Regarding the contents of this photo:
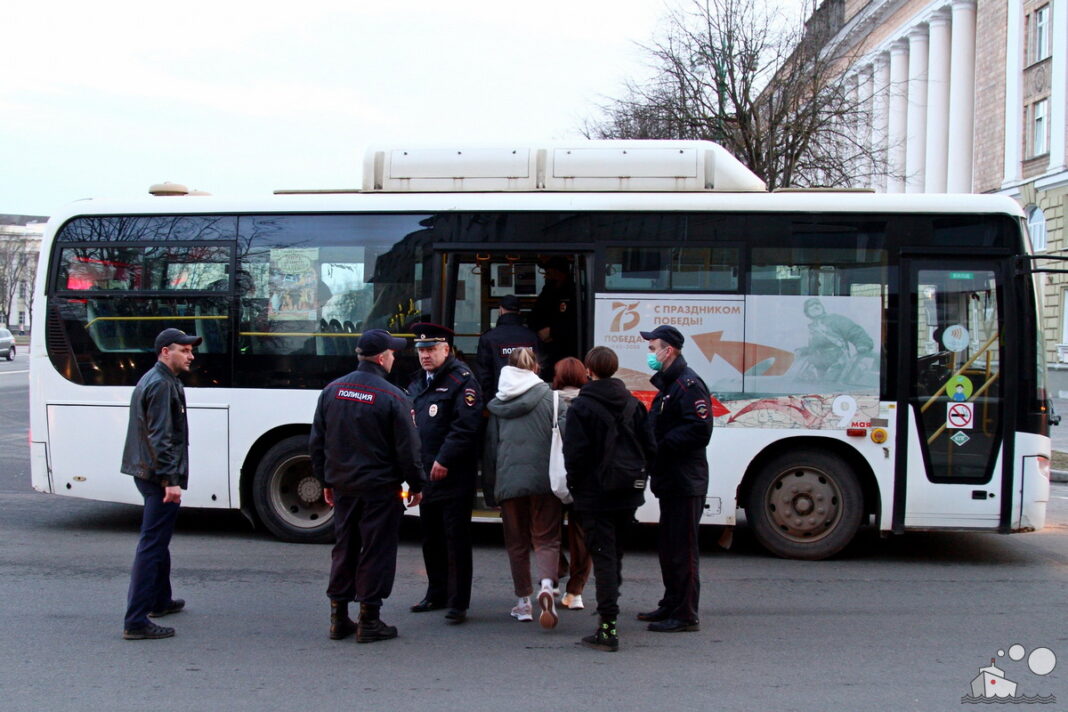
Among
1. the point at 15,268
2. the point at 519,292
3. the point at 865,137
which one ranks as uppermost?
the point at 865,137

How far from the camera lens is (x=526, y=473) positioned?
6035 millimetres

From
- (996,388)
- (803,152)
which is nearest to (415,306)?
(996,388)

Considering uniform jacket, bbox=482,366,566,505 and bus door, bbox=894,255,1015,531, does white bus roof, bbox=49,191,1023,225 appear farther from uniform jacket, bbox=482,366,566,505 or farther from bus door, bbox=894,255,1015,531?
uniform jacket, bbox=482,366,566,505

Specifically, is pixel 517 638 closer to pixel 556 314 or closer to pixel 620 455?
pixel 620 455

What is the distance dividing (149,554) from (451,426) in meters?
1.95

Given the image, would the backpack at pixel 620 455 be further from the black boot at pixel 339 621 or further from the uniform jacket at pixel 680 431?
the black boot at pixel 339 621

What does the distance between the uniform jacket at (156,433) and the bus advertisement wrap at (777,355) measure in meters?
3.62

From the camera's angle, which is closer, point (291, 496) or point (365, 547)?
point (365, 547)

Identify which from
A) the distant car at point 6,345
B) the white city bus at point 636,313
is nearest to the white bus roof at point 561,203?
the white city bus at point 636,313

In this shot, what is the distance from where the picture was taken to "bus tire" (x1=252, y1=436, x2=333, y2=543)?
8523 millimetres

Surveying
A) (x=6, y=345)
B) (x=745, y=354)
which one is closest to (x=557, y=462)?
(x=745, y=354)

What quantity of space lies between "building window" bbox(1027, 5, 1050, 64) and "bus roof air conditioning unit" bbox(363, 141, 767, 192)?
30.4m

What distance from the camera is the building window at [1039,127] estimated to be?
33500 millimetres

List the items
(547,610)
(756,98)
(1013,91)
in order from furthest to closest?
(1013,91) < (756,98) < (547,610)
